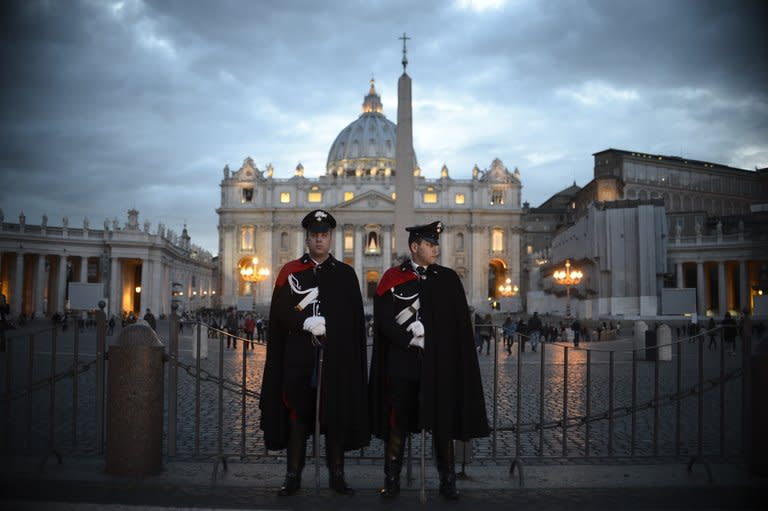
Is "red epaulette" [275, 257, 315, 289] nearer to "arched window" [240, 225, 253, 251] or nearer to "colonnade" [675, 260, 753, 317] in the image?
"colonnade" [675, 260, 753, 317]

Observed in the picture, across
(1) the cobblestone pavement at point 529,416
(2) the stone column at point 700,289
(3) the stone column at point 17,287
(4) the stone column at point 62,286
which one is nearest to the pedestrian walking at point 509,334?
(1) the cobblestone pavement at point 529,416

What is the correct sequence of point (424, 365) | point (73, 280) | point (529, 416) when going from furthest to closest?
1. point (73, 280)
2. point (529, 416)
3. point (424, 365)

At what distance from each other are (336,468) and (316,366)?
0.80 metres

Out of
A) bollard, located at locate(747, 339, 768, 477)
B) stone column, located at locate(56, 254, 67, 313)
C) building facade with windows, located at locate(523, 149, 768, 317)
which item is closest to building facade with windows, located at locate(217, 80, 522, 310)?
building facade with windows, located at locate(523, 149, 768, 317)

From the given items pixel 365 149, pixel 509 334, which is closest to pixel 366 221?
pixel 365 149

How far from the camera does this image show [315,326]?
14.7 ft

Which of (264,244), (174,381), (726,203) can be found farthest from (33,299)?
(726,203)

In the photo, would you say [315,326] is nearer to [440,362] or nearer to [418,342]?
[418,342]

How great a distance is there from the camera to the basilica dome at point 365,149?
94000 millimetres

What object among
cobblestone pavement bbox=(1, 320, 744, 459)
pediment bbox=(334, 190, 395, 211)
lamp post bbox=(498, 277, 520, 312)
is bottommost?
cobblestone pavement bbox=(1, 320, 744, 459)

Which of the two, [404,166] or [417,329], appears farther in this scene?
[404,166]

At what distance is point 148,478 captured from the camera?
4.95 metres

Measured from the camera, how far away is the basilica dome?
94000mm

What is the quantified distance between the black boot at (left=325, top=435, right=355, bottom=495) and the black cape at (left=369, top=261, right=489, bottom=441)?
314 mm
